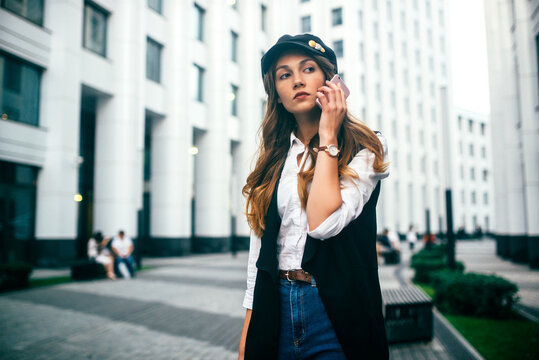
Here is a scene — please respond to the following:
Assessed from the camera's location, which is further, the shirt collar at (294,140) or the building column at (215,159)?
the building column at (215,159)

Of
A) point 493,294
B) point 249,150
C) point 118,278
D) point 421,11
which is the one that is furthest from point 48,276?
point 421,11

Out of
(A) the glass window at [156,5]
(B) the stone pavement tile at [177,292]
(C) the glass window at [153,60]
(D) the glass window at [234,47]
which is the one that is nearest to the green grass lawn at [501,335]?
(B) the stone pavement tile at [177,292]

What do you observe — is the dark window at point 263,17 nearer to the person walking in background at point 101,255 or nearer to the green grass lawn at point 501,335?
the person walking in background at point 101,255

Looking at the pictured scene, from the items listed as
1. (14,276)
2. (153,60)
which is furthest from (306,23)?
(14,276)

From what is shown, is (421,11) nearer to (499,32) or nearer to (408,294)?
(499,32)

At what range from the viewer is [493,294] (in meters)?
7.39

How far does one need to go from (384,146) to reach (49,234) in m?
18.1

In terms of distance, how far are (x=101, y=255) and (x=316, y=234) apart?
14.7 meters

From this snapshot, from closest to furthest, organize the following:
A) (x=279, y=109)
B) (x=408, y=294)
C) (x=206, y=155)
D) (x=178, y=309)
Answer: (x=279, y=109)
(x=408, y=294)
(x=178, y=309)
(x=206, y=155)

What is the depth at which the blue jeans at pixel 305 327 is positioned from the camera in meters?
1.63

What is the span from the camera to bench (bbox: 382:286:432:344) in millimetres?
5934

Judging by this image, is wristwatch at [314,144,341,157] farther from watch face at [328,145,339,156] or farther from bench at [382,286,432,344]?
bench at [382,286,432,344]

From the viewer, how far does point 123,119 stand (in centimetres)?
2030

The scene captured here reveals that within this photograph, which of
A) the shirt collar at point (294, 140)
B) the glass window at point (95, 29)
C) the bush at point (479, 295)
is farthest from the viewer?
the glass window at point (95, 29)
